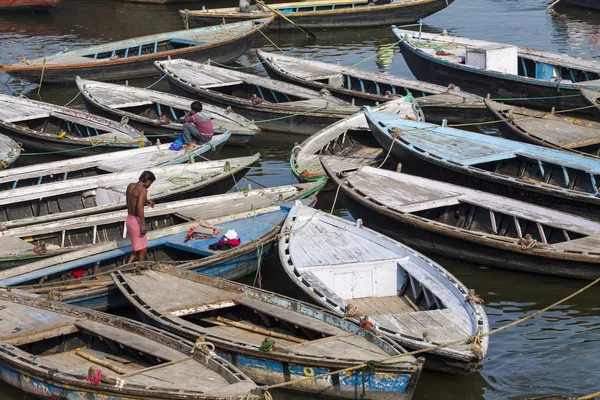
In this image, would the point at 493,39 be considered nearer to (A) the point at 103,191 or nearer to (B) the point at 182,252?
(A) the point at 103,191

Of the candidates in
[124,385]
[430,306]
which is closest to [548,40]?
[430,306]

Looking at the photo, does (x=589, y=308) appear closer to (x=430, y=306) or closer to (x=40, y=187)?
(x=430, y=306)

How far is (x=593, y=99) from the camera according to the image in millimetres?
20156

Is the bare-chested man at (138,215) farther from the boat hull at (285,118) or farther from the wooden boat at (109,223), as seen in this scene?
the boat hull at (285,118)

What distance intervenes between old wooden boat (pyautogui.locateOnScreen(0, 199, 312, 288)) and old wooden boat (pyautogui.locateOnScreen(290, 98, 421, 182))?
11.4 feet

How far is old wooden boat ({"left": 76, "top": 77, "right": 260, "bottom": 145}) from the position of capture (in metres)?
20.6

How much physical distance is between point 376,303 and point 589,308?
3.30 meters

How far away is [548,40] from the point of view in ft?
107

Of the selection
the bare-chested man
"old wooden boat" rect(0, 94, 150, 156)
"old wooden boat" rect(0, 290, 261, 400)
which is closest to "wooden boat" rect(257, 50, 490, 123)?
"old wooden boat" rect(0, 94, 150, 156)

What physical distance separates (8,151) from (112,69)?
8.58m

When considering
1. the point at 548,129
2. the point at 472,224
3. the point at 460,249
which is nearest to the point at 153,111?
the point at 548,129

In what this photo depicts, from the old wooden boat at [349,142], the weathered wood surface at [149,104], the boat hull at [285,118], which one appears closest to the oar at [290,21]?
the weathered wood surface at [149,104]

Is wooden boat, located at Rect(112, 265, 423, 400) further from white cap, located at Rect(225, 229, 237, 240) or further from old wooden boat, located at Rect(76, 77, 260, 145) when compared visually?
old wooden boat, located at Rect(76, 77, 260, 145)

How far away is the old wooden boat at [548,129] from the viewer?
17688 mm
